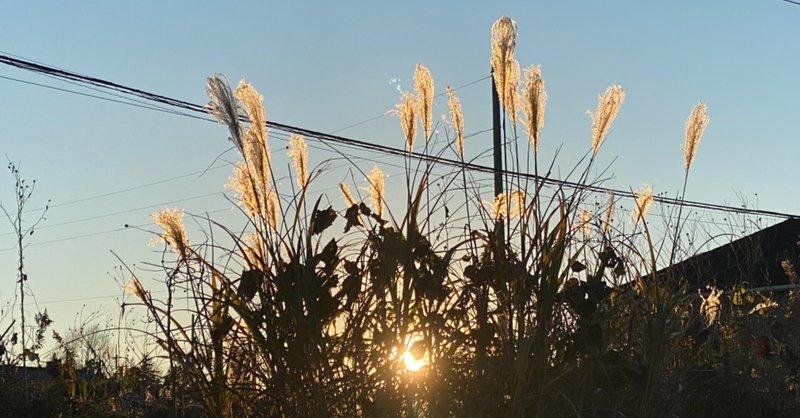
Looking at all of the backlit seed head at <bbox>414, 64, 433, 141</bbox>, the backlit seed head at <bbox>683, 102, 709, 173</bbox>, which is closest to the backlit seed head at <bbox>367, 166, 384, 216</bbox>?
the backlit seed head at <bbox>414, 64, 433, 141</bbox>

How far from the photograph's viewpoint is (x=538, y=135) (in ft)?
10.5

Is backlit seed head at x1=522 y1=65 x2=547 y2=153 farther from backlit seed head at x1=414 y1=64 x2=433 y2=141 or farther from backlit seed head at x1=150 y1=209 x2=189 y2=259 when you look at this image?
backlit seed head at x1=150 y1=209 x2=189 y2=259

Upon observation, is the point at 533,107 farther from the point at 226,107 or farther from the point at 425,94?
the point at 226,107

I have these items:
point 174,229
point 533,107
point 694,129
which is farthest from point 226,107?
point 694,129

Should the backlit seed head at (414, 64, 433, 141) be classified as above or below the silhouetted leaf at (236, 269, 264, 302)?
above

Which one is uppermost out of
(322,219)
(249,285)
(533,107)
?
(533,107)

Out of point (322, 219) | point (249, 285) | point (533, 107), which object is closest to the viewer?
point (249, 285)

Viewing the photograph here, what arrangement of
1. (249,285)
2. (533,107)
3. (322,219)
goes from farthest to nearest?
(533,107)
(322,219)
(249,285)

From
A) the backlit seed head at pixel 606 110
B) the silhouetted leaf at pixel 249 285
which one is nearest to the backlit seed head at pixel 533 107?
the backlit seed head at pixel 606 110

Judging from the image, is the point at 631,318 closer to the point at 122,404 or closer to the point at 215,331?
the point at 215,331

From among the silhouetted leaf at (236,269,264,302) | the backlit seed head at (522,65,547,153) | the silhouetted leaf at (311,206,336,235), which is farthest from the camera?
the backlit seed head at (522,65,547,153)

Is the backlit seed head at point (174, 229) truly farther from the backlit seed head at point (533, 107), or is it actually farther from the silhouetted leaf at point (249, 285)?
the backlit seed head at point (533, 107)

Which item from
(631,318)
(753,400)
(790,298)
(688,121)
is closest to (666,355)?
(631,318)

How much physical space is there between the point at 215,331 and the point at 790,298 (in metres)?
4.95
